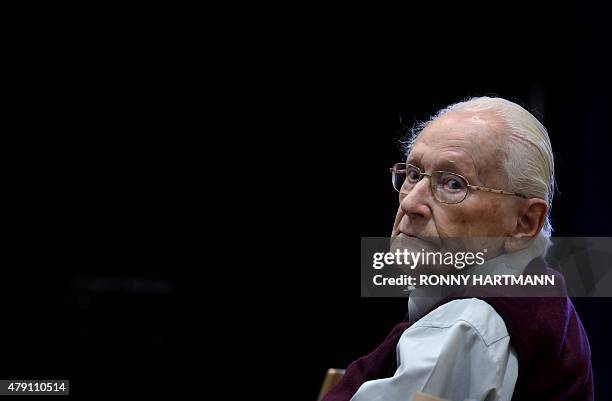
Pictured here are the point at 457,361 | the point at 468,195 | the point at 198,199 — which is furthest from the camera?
the point at 198,199

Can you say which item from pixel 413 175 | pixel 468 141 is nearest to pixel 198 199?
pixel 413 175

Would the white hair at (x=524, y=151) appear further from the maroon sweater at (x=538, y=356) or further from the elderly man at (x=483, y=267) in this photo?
the maroon sweater at (x=538, y=356)

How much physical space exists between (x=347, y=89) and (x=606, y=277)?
4.95 feet

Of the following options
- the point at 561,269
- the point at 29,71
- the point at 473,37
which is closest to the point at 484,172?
the point at 561,269

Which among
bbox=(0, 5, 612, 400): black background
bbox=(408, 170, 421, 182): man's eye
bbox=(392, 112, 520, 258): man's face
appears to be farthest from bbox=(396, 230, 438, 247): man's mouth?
bbox=(0, 5, 612, 400): black background

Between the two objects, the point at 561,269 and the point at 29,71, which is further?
the point at 29,71

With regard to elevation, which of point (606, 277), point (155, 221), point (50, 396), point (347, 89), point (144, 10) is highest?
point (144, 10)

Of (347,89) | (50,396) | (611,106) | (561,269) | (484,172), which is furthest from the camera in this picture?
(347,89)

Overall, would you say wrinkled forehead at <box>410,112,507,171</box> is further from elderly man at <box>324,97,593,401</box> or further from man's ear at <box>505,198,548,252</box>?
man's ear at <box>505,198,548,252</box>

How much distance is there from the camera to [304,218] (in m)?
3.12

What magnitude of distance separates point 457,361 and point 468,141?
15.5 inches

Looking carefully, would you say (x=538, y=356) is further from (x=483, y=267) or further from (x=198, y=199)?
(x=198, y=199)

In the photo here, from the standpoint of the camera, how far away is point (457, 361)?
115cm

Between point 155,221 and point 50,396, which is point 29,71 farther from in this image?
point 50,396
